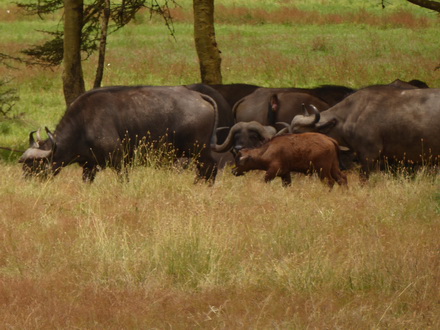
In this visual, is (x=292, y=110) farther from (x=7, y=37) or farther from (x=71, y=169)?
(x=7, y=37)

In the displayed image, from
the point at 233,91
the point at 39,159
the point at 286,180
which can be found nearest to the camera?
the point at 286,180

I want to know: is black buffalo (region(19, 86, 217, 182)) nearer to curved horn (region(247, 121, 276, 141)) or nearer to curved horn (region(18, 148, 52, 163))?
curved horn (region(18, 148, 52, 163))

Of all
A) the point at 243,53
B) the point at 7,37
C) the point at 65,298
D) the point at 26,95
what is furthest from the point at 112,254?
the point at 7,37

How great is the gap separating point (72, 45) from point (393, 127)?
22.2ft

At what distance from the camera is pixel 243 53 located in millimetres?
34688

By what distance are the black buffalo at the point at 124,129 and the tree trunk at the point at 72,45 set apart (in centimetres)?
358

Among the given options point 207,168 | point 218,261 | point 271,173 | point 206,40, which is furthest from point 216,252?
point 206,40

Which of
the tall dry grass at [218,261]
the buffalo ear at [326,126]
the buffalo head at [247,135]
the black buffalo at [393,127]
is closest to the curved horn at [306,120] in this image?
the buffalo ear at [326,126]

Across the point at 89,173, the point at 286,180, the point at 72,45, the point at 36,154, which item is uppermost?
the point at 72,45

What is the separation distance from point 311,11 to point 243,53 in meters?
14.2

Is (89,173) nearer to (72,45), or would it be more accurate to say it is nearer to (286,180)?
(286,180)

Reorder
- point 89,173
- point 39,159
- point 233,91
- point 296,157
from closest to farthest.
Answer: point 296,157
point 39,159
point 89,173
point 233,91

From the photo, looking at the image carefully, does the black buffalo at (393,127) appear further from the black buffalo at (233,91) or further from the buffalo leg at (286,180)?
the black buffalo at (233,91)

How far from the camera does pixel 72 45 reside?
16781 millimetres
